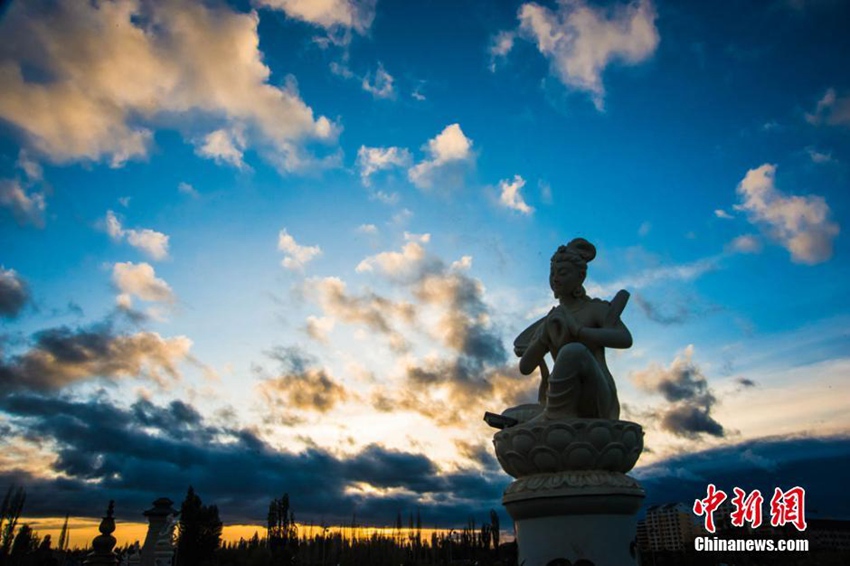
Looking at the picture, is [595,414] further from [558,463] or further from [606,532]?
[606,532]

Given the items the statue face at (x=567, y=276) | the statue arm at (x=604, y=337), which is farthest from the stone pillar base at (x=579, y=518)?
the statue face at (x=567, y=276)

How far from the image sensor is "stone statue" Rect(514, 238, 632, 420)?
5.84 metres

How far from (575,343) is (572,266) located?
1417mm

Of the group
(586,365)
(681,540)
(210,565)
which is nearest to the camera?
(586,365)

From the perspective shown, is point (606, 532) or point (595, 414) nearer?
point (606, 532)

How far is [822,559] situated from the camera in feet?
21.7

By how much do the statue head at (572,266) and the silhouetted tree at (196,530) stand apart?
27402 mm

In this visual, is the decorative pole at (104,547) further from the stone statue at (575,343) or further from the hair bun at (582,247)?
the hair bun at (582,247)

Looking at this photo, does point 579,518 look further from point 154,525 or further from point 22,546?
point 22,546

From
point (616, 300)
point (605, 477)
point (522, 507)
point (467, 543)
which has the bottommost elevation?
point (467, 543)

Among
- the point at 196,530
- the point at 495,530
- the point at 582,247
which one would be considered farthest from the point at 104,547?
the point at 196,530

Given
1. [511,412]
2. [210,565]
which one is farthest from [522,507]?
[210,565]

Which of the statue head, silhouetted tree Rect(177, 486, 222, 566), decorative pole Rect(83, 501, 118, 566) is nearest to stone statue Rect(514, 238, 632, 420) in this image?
the statue head

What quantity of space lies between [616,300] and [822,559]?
3.81 meters
